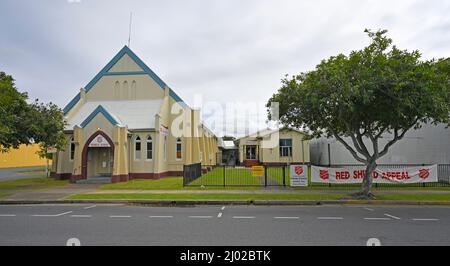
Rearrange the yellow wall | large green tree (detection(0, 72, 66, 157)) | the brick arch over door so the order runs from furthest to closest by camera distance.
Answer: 1. the yellow wall
2. the brick arch over door
3. large green tree (detection(0, 72, 66, 157))

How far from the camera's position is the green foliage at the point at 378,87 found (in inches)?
443

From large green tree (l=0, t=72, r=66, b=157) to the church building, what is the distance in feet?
11.1


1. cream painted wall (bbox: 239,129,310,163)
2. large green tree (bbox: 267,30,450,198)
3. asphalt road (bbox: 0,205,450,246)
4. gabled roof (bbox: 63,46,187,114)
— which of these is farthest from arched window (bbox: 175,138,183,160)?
cream painted wall (bbox: 239,129,310,163)

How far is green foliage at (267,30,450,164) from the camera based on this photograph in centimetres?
1126

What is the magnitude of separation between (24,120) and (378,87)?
62.0 feet

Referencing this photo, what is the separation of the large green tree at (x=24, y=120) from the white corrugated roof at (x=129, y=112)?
5.57m

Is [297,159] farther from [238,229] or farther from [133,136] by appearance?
[238,229]

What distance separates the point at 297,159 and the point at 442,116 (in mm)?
26218

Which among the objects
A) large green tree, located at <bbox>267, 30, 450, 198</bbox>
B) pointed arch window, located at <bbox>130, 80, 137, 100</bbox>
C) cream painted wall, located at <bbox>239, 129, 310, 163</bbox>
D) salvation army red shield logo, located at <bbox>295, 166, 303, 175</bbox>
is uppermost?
pointed arch window, located at <bbox>130, 80, 137, 100</bbox>

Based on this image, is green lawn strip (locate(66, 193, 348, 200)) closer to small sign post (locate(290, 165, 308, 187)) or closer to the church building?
small sign post (locate(290, 165, 308, 187))

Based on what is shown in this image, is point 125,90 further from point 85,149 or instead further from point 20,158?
point 20,158

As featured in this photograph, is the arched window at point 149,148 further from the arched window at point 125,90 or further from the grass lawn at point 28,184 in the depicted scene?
the grass lawn at point 28,184

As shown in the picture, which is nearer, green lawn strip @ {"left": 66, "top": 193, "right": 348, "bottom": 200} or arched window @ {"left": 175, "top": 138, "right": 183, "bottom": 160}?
green lawn strip @ {"left": 66, "top": 193, "right": 348, "bottom": 200}
